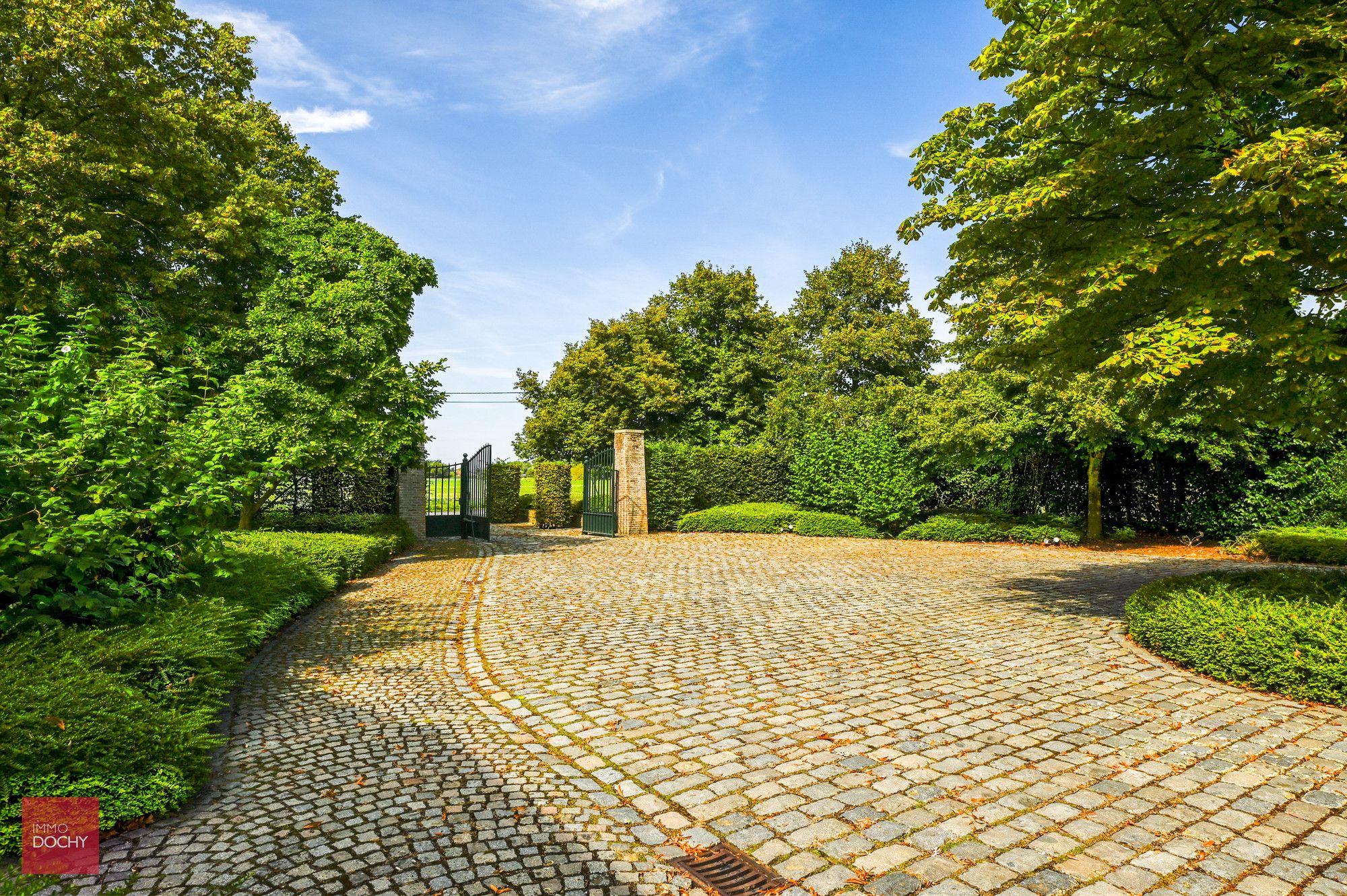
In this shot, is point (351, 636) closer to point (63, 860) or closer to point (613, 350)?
point (63, 860)

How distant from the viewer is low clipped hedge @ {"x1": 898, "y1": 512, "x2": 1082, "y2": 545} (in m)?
17.6

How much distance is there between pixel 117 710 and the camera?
387 cm

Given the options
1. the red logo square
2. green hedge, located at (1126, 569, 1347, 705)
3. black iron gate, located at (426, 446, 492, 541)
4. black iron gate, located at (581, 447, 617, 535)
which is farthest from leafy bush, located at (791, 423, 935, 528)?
the red logo square

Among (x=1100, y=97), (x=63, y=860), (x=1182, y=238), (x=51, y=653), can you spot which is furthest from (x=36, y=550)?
(x=1100, y=97)

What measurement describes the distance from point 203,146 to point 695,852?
51.6 feet

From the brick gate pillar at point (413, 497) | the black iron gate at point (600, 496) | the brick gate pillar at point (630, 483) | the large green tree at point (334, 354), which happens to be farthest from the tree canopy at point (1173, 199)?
the brick gate pillar at point (413, 497)

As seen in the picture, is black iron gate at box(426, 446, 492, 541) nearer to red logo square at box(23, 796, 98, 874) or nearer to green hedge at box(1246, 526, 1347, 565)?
red logo square at box(23, 796, 98, 874)

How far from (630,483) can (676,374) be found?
1048 centimetres

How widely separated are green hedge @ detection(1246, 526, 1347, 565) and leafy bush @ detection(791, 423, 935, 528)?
24.2 ft

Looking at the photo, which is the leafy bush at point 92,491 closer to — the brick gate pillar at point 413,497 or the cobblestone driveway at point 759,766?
the cobblestone driveway at point 759,766

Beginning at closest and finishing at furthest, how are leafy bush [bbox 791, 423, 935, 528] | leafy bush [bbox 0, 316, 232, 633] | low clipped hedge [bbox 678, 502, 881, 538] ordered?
leafy bush [bbox 0, 316, 232, 633] → leafy bush [bbox 791, 423, 935, 528] → low clipped hedge [bbox 678, 502, 881, 538]

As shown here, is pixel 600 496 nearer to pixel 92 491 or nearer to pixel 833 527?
pixel 833 527

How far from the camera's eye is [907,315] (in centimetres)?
2645

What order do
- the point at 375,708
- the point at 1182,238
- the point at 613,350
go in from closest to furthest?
the point at 375,708 < the point at 1182,238 < the point at 613,350
